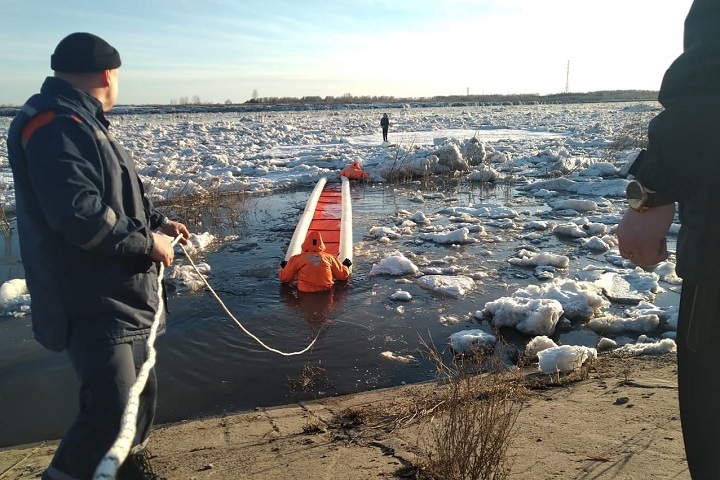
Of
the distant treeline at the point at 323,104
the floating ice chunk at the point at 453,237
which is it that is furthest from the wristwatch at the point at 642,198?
the distant treeline at the point at 323,104

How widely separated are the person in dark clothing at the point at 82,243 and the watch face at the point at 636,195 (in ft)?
6.08

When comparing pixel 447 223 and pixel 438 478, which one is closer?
pixel 438 478

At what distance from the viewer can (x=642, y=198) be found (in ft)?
4.73

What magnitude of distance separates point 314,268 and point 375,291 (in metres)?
0.85

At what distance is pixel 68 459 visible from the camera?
Result: 212cm

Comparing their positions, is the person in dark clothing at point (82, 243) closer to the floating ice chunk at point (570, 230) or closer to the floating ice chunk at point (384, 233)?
the floating ice chunk at point (384, 233)

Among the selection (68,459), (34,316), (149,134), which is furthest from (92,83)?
(149,134)

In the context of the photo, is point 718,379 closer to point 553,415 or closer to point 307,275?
point 553,415

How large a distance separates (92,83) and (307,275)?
14.7ft

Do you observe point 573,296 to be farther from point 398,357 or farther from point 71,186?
point 71,186

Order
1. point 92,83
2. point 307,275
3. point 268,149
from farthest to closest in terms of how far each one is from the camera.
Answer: point 268,149 < point 307,275 < point 92,83

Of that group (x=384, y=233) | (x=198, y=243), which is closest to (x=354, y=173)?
(x=384, y=233)

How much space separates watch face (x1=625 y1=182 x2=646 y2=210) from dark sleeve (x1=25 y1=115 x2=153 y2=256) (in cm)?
186

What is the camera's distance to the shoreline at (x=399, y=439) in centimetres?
273
